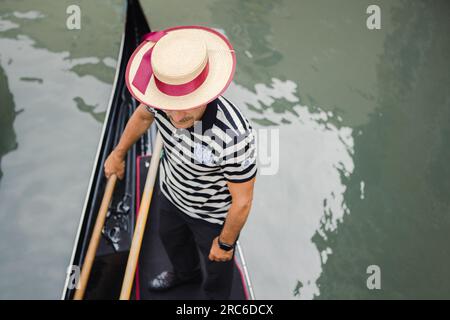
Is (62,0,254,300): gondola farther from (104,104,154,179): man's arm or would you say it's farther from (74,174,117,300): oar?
(104,104,154,179): man's arm

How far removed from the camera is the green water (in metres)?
2.21

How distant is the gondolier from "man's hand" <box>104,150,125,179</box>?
188 millimetres

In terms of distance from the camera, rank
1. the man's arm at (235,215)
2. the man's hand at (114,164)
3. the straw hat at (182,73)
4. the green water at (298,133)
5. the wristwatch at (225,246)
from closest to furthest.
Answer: the straw hat at (182,73) → the man's arm at (235,215) → the wristwatch at (225,246) → the man's hand at (114,164) → the green water at (298,133)

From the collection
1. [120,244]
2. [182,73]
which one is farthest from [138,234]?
[182,73]

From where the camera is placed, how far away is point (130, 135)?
1501 millimetres

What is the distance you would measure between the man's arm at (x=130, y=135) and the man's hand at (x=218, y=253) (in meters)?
0.45

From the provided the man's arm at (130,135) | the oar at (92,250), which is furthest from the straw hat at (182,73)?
the oar at (92,250)

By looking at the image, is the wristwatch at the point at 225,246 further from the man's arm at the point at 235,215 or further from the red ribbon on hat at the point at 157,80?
the red ribbon on hat at the point at 157,80

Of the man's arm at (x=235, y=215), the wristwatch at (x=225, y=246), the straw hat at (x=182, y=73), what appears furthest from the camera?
the wristwatch at (x=225, y=246)

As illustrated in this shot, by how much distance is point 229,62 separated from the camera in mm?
Result: 1134

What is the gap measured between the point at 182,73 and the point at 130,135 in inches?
20.6

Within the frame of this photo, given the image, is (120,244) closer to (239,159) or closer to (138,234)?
(138,234)

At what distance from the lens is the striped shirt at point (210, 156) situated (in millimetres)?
1116

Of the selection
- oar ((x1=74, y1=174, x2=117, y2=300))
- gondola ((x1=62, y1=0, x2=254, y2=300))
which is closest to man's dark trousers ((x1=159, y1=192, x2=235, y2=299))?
gondola ((x1=62, y1=0, x2=254, y2=300))
